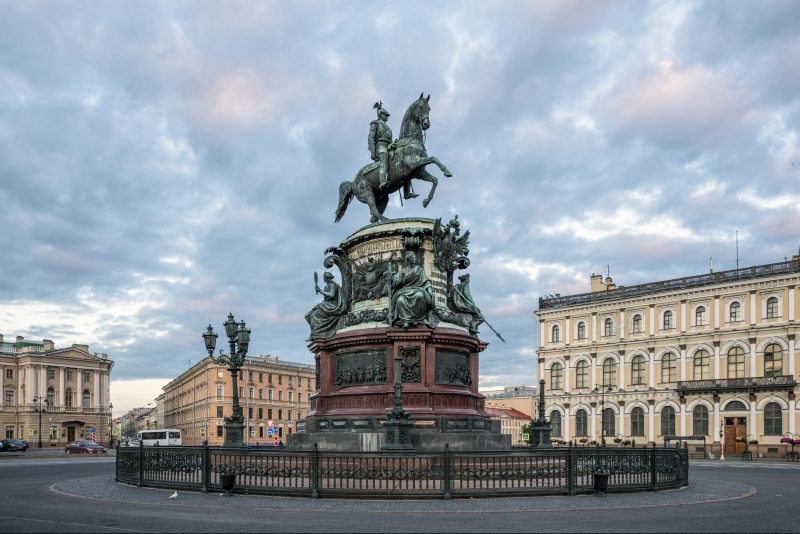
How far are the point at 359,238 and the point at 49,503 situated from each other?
13.0 metres

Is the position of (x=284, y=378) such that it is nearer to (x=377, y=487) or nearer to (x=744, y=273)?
(x=744, y=273)

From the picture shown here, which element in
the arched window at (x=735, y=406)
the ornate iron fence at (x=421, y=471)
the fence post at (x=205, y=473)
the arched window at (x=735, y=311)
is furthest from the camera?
the arched window at (x=735, y=311)

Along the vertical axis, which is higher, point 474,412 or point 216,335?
point 216,335

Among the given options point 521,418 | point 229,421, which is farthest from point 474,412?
point 521,418

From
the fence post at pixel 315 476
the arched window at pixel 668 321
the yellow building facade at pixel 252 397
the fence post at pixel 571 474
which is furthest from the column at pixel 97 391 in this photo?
the fence post at pixel 571 474

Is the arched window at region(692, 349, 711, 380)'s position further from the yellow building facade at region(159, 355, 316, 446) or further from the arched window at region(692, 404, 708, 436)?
the yellow building facade at region(159, 355, 316, 446)

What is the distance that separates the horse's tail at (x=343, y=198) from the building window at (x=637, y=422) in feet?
182

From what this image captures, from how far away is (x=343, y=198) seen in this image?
2958 cm

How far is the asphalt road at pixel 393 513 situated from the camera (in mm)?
12906

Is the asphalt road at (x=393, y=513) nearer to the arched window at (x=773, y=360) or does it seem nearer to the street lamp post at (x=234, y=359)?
the street lamp post at (x=234, y=359)

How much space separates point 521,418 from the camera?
154 meters

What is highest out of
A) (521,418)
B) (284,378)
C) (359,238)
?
(359,238)

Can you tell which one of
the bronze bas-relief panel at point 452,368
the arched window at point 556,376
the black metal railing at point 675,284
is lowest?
the arched window at point 556,376

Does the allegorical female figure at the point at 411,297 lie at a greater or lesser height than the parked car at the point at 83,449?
greater
